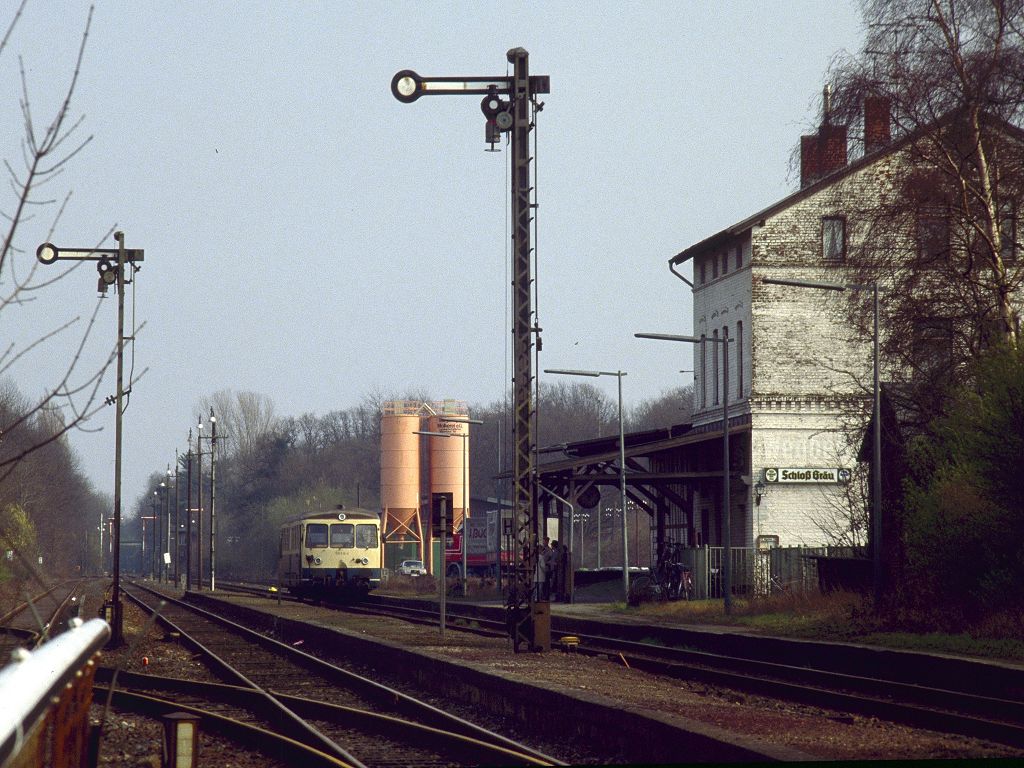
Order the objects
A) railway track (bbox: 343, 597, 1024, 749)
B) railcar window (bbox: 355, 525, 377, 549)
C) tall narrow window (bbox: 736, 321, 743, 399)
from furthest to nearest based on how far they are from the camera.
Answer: railcar window (bbox: 355, 525, 377, 549), tall narrow window (bbox: 736, 321, 743, 399), railway track (bbox: 343, 597, 1024, 749)

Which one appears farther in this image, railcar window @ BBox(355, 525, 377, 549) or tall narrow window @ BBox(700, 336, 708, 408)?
tall narrow window @ BBox(700, 336, 708, 408)

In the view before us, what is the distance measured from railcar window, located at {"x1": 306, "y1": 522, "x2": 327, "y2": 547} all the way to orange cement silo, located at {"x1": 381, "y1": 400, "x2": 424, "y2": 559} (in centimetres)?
3751

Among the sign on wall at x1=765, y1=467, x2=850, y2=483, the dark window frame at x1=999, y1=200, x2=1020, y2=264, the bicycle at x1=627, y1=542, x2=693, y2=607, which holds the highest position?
the dark window frame at x1=999, y1=200, x2=1020, y2=264

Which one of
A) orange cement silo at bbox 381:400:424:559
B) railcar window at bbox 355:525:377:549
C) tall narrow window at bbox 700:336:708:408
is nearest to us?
railcar window at bbox 355:525:377:549

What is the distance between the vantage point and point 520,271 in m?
20.5

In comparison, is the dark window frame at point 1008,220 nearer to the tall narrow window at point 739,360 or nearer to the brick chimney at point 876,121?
the brick chimney at point 876,121

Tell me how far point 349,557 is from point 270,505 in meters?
72.6

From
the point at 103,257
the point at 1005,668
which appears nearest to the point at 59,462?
the point at 103,257

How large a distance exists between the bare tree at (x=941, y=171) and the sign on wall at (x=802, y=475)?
47.9ft

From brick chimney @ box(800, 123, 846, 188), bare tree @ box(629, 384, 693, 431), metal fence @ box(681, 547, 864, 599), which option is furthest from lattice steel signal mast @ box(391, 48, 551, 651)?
bare tree @ box(629, 384, 693, 431)

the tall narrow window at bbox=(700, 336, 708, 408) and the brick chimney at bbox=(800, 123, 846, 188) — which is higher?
the brick chimney at bbox=(800, 123, 846, 188)

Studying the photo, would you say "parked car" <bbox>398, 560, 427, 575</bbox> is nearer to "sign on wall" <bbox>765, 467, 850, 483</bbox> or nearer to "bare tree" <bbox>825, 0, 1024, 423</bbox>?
"sign on wall" <bbox>765, 467, 850, 483</bbox>

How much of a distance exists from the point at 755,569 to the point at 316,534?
15587mm

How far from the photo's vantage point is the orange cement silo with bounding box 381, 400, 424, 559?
280 feet
